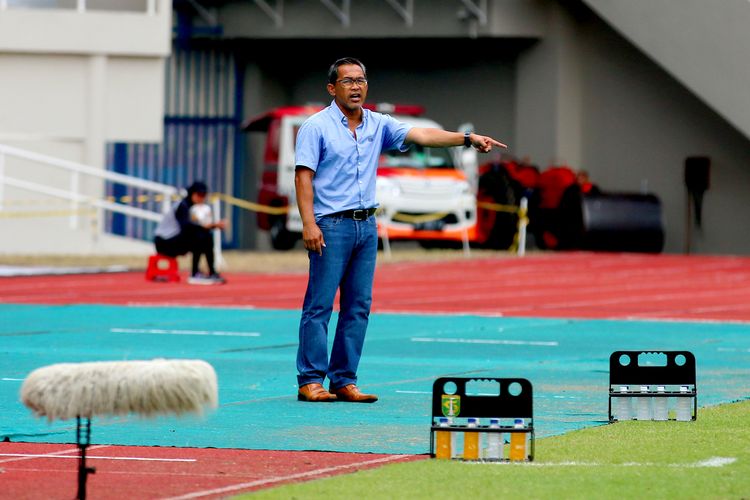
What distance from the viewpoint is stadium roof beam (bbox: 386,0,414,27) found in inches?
1465

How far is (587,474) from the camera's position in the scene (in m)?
8.00

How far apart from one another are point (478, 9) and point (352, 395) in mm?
25935

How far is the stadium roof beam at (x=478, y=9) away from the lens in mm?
36250

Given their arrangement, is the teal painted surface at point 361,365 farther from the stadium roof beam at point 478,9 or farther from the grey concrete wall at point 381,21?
the grey concrete wall at point 381,21

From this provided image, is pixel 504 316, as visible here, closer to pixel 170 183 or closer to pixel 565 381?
pixel 565 381

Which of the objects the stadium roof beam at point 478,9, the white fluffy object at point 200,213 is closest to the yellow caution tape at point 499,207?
the stadium roof beam at point 478,9

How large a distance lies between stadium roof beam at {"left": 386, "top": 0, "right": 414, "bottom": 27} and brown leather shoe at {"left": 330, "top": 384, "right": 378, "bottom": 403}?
26.5 meters

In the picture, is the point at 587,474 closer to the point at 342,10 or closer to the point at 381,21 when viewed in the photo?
the point at 381,21

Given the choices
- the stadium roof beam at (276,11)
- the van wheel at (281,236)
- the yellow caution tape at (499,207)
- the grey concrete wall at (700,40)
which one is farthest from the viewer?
the stadium roof beam at (276,11)

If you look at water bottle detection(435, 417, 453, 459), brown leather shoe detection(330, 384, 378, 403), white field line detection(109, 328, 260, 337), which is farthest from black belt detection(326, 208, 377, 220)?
white field line detection(109, 328, 260, 337)

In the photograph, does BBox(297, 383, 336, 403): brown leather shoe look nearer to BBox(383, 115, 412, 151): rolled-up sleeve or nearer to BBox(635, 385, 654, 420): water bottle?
BBox(383, 115, 412, 151): rolled-up sleeve

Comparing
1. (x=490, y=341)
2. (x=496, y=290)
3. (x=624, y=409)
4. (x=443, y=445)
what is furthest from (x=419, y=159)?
(x=443, y=445)

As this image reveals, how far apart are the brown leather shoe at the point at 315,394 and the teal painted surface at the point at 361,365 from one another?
0.43ft

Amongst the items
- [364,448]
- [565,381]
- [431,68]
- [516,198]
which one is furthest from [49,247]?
[364,448]
